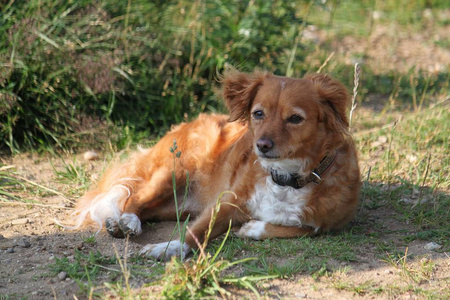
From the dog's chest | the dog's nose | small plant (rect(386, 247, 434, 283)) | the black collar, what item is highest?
the dog's nose

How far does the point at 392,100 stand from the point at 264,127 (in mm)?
3105

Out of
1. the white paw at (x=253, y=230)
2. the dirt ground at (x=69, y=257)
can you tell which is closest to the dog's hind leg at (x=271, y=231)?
the white paw at (x=253, y=230)

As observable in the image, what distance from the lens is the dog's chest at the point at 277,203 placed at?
3667 millimetres

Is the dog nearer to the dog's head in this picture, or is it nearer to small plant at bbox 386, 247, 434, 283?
the dog's head

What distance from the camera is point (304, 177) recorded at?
3.63 meters

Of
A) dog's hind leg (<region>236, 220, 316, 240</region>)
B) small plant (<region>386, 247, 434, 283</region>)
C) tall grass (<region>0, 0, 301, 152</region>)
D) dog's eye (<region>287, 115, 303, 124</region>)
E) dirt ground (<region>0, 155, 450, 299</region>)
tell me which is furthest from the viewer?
tall grass (<region>0, 0, 301, 152</region>)

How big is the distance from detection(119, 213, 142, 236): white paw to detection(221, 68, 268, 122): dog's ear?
934 millimetres

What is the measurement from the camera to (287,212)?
3.68m

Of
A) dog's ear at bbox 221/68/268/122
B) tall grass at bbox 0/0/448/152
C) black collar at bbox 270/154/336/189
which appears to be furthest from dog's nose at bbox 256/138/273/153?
tall grass at bbox 0/0/448/152

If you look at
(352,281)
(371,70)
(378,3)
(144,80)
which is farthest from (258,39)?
(378,3)

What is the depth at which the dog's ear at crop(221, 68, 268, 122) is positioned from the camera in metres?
3.79

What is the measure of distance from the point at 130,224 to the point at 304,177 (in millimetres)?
1182

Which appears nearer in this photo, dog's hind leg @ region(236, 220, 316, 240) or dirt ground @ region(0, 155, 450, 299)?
dirt ground @ region(0, 155, 450, 299)

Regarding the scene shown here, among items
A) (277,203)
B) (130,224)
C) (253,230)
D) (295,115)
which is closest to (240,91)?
(295,115)
